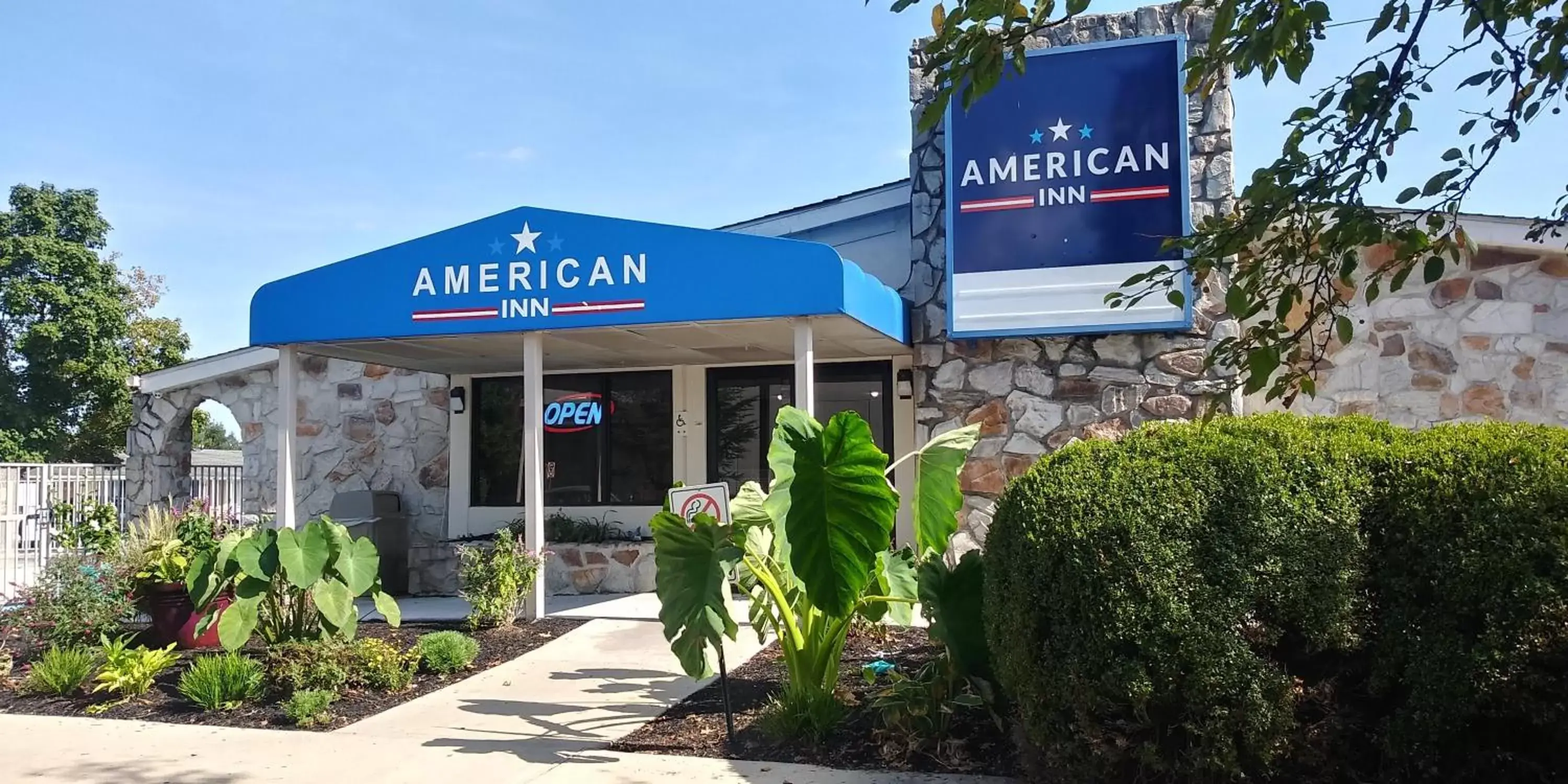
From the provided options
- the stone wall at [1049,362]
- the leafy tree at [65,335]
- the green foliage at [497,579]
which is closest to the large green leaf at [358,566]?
the green foliage at [497,579]

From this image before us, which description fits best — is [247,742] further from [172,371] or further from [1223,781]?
[172,371]

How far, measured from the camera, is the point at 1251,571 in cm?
410

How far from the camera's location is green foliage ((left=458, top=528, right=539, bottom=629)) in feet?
A: 29.3

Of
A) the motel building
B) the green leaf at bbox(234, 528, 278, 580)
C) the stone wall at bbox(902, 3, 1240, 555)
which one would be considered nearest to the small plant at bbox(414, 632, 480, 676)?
the green leaf at bbox(234, 528, 278, 580)

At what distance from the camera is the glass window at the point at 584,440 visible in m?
12.5

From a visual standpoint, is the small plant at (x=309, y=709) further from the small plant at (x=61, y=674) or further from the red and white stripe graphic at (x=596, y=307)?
the red and white stripe graphic at (x=596, y=307)

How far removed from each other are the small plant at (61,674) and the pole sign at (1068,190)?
285 inches

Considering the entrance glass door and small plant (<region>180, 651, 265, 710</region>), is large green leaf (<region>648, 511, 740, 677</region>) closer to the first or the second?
small plant (<region>180, 651, 265, 710</region>)

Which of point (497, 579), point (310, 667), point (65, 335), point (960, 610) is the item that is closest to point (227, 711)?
point (310, 667)

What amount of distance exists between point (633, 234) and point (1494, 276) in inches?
301

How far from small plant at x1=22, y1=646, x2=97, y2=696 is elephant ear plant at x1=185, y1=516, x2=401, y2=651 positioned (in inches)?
30.6

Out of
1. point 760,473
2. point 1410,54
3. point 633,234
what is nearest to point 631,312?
point 633,234

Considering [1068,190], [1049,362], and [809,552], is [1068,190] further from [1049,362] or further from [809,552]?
[809,552]

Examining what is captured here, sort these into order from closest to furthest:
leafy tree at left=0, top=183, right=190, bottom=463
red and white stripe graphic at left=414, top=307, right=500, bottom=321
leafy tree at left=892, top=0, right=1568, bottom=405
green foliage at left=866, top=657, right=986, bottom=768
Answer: leafy tree at left=892, top=0, right=1568, bottom=405
green foliage at left=866, top=657, right=986, bottom=768
red and white stripe graphic at left=414, top=307, right=500, bottom=321
leafy tree at left=0, top=183, right=190, bottom=463
